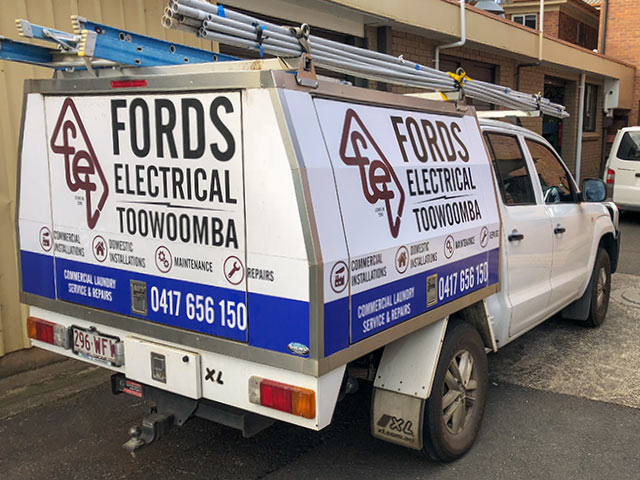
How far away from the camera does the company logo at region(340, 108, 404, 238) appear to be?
2777 millimetres

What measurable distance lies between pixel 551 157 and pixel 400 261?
274 cm

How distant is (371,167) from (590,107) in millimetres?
18142

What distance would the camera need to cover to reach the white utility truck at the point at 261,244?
2.55 meters

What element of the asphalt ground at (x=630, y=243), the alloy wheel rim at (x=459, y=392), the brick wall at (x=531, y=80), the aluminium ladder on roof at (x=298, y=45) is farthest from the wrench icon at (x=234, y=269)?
the asphalt ground at (x=630, y=243)

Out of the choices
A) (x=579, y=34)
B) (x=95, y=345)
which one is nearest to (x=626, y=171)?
(x=95, y=345)

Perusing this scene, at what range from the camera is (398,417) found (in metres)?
3.25

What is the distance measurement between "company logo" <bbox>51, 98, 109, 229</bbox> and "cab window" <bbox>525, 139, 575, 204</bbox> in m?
3.13

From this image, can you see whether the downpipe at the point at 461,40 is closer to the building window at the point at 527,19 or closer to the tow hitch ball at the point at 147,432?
the tow hitch ball at the point at 147,432

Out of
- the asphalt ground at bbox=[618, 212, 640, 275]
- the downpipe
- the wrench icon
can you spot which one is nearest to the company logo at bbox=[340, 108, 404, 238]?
the wrench icon

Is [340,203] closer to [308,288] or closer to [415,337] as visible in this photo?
[308,288]

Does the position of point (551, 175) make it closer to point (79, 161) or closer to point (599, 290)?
point (599, 290)

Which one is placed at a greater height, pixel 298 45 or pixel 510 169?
pixel 298 45

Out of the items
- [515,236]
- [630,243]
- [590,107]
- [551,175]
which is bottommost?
[630,243]

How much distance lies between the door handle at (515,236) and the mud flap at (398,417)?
146 cm
